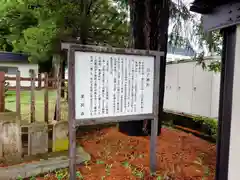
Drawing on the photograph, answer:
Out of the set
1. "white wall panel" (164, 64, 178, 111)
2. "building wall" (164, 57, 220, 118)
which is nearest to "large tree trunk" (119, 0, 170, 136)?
"building wall" (164, 57, 220, 118)

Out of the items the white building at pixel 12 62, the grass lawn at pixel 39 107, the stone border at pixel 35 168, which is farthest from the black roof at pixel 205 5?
the white building at pixel 12 62

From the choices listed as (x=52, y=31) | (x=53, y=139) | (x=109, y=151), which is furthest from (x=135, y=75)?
(x=52, y=31)

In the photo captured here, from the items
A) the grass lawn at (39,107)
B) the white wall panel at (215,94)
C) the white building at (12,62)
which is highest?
the white building at (12,62)

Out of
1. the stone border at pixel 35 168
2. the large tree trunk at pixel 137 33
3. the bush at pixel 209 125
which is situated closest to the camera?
the stone border at pixel 35 168

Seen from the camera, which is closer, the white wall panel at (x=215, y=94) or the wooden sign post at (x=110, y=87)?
the wooden sign post at (x=110, y=87)

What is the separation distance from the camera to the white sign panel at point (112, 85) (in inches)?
118

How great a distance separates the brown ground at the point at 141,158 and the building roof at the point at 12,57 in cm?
1632

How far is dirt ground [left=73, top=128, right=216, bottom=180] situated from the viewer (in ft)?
11.5

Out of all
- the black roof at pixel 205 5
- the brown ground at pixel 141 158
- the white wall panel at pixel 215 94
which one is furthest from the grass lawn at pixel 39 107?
the white wall panel at pixel 215 94

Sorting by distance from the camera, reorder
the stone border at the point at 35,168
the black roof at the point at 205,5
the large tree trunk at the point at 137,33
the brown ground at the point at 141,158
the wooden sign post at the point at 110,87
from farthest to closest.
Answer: the large tree trunk at the point at 137,33
the brown ground at the point at 141,158
the stone border at the point at 35,168
the wooden sign post at the point at 110,87
the black roof at the point at 205,5

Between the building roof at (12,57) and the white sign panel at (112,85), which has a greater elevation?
the building roof at (12,57)

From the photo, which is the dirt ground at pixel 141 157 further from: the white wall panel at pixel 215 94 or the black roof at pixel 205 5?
the black roof at pixel 205 5

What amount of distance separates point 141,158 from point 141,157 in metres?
0.04

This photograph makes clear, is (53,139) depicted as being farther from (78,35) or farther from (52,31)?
(52,31)
